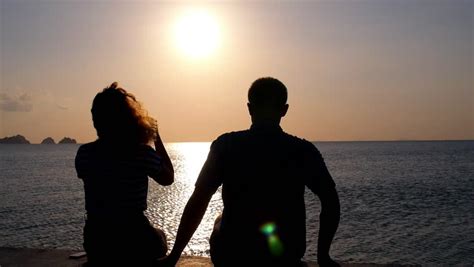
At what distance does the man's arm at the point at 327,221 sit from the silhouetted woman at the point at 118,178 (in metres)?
1.23

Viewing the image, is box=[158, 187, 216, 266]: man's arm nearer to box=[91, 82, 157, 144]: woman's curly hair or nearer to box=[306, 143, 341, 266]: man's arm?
box=[91, 82, 157, 144]: woman's curly hair

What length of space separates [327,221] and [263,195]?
53cm

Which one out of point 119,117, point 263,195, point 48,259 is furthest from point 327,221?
point 48,259

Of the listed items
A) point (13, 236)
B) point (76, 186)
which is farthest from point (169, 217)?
point (76, 186)

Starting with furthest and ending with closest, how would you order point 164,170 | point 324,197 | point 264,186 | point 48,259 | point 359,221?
1. point 359,221
2. point 48,259
3. point 164,170
4. point 324,197
5. point 264,186

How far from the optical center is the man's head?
10.8 ft

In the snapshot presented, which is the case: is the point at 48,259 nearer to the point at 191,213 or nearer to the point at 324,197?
the point at 191,213

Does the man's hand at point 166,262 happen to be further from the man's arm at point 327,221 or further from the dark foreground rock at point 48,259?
the dark foreground rock at point 48,259

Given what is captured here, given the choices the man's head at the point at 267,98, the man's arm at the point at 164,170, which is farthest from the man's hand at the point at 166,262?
the man's head at the point at 267,98

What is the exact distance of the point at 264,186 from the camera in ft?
10.2

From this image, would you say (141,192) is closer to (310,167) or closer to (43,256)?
(310,167)

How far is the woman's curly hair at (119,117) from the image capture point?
10.8 ft

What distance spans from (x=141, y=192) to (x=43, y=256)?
4367 mm

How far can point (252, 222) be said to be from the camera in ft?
10.2
